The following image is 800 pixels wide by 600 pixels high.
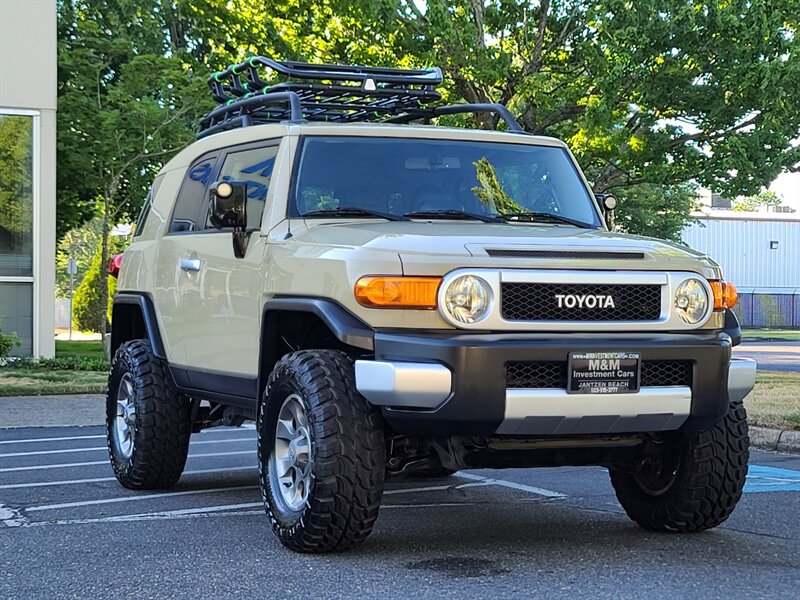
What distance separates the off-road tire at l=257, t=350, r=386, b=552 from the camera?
5816 mm

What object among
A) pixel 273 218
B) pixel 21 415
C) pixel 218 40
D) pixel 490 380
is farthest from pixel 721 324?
pixel 218 40

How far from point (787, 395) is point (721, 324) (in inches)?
333

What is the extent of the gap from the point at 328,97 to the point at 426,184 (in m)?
1.66

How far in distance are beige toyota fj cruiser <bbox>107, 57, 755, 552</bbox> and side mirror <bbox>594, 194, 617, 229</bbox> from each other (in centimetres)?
3

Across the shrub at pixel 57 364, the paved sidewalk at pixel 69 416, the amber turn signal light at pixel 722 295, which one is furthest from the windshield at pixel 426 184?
the shrub at pixel 57 364

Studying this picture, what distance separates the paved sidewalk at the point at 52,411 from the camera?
1352cm

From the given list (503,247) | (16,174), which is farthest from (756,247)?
(503,247)

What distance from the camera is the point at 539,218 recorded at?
713 cm

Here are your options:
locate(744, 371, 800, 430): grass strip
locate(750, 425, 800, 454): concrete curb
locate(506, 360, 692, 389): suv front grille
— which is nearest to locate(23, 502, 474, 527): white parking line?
locate(506, 360, 692, 389): suv front grille

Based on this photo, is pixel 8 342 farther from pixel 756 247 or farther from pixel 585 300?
pixel 756 247

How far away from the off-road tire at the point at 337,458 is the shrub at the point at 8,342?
1509 cm

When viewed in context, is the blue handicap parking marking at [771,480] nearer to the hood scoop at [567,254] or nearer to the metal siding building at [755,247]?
the hood scoop at [567,254]

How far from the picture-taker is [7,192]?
21234mm

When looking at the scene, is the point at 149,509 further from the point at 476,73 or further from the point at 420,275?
the point at 476,73
